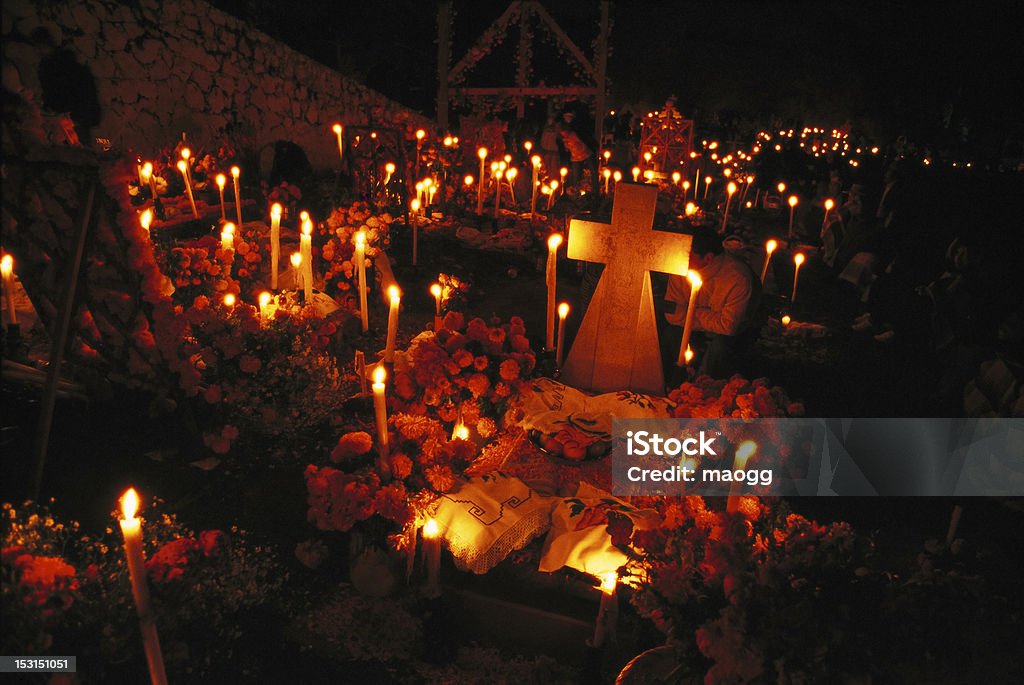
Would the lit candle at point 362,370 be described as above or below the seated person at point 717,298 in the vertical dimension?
below

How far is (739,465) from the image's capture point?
3547 millimetres

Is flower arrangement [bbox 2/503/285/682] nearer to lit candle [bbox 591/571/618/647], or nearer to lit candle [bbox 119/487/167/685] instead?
lit candle [bbox 119/487/167/685]

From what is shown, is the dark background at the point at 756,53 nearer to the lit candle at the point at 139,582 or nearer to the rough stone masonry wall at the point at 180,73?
the rough stone masonry wall at the point at 180,73

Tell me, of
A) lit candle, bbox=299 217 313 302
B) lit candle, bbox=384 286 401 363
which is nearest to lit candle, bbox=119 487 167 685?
lit candle, bbox=384 286 401 363

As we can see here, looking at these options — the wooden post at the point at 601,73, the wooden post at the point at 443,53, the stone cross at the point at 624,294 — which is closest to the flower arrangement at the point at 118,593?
the stone cross at the point at 624,294

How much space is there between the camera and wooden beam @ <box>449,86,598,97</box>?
13625mm

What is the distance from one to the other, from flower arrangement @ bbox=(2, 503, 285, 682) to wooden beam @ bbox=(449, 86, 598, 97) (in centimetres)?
1189

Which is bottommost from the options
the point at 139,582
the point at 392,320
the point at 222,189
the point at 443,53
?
Answer: the point at 139,582

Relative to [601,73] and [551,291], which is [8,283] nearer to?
[551,291]

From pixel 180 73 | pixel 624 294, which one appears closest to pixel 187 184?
pixel 180 73

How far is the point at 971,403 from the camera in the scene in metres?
4.78

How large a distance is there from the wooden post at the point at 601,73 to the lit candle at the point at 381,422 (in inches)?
425

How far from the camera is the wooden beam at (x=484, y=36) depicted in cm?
1332

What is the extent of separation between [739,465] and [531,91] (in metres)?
11.7
